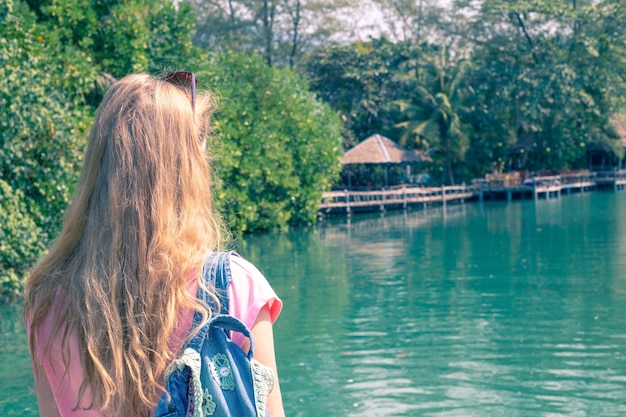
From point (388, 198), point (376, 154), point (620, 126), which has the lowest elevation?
point (388, 198)

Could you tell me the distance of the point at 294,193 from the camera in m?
24.7

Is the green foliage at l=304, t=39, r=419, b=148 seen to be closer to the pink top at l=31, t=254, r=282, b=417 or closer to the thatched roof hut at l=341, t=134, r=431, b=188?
the thatched roof hut at l=341, t=134, r=431, b=188

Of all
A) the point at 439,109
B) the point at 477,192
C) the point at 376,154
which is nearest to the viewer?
the point at 376,154

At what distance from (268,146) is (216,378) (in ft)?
71.4

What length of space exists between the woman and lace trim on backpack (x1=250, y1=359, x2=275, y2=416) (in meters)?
0.03

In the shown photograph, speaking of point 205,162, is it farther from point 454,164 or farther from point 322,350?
point 454,164

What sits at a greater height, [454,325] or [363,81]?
[363,81]

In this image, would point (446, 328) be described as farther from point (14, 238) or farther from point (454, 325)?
point (14, 238)

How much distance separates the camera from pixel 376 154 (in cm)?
3291

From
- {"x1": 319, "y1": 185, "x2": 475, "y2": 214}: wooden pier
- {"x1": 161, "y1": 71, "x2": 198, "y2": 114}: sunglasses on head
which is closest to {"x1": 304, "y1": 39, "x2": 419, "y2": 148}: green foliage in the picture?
{"x1": 319, "y1": 185, "x2": 475, "y2": 214}: wooden pier

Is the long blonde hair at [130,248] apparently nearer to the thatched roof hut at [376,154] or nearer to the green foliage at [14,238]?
the green foliage at [14,238]

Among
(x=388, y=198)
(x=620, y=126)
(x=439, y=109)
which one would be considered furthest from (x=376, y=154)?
(x=620, y=126)

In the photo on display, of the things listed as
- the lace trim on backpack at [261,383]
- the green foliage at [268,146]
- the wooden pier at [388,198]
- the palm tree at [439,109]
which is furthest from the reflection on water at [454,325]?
the palm tree at [439,109]

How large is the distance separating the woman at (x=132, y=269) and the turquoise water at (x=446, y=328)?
689 millimetres
